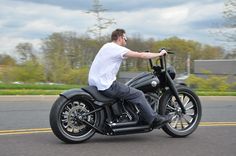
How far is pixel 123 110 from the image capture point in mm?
7703

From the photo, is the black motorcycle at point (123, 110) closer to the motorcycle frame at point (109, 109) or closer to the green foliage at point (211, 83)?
the motorcycle frame at point (109, 109)

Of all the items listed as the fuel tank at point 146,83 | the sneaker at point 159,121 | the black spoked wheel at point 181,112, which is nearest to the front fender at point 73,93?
the fuel tank at point 146,83

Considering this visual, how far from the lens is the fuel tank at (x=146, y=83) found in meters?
7.88

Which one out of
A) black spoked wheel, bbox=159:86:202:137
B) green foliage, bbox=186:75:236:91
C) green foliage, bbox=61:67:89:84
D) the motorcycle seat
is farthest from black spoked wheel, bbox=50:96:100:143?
green foliage, bbox=61:67:89:84

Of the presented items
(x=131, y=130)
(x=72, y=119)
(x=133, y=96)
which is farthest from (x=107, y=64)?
(x=131, y=130)

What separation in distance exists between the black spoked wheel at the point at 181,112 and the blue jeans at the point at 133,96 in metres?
0.36

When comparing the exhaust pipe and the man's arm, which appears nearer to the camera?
the man's arm

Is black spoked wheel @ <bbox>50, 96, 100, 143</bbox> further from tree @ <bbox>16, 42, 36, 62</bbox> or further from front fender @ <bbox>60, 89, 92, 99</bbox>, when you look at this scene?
tree @ <bbox>16, 42, 36, 62</bbox>

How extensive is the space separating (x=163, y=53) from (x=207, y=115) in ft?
15.7

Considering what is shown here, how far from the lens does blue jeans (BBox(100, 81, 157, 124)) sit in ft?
24.6

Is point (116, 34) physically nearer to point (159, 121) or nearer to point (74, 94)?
point (74, 94)

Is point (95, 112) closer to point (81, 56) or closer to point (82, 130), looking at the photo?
point (82, 130)

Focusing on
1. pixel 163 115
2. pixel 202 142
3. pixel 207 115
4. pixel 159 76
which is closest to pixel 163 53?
pixel 159 76

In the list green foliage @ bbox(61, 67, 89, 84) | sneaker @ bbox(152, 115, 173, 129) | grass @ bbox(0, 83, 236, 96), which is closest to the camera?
sneaker @ bbox(152, 115, 173, 129)
